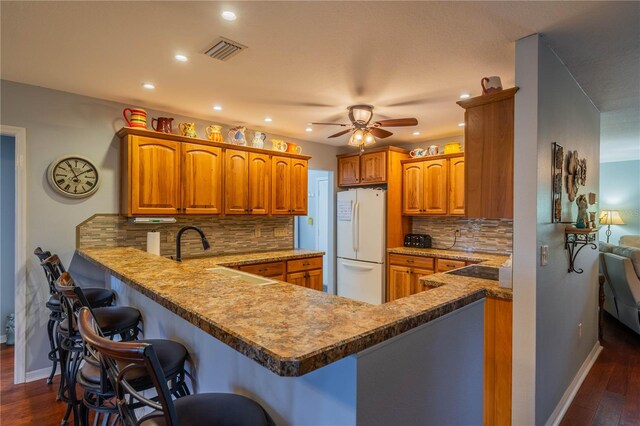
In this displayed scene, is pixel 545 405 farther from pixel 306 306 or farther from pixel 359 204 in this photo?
pixel 359 204

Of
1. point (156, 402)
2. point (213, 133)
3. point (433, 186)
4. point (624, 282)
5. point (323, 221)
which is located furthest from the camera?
point (323, 221)

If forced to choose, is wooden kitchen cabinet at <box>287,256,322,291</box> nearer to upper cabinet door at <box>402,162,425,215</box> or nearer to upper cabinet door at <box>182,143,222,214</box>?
upper cabinet door at <box>182,143,222,214</box>

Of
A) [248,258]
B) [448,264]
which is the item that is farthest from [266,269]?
[448,264]

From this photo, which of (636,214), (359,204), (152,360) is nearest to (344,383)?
(152,360)

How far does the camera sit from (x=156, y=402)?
1.09m

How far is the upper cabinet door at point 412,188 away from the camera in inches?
182

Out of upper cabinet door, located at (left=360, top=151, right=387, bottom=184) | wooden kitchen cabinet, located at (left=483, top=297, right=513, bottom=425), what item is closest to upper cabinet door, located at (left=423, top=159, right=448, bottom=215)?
upper cabinet door, located at (left=360, top=151, right=387, bottom=184)

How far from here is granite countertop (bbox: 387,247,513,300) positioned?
1.95 metres

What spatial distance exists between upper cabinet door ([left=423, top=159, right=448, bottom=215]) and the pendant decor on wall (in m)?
2.12

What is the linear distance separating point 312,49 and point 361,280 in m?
3.42

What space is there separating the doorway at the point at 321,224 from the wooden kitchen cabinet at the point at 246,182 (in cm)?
151

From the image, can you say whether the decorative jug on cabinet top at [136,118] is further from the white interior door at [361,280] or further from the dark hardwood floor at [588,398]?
the white interior door at [361,280]

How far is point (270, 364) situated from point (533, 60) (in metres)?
2.14

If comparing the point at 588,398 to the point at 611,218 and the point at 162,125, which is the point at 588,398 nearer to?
the point at 162,125
